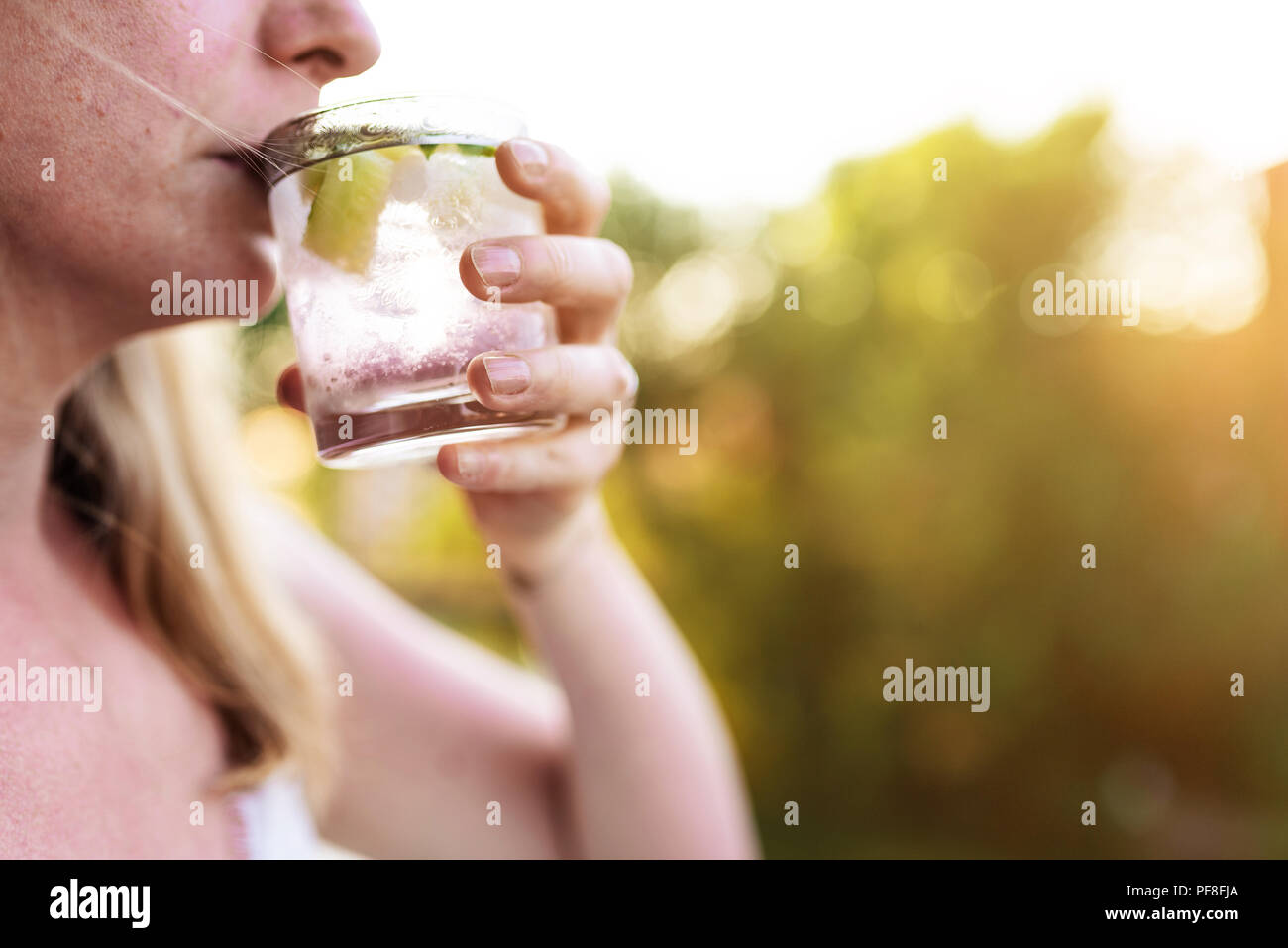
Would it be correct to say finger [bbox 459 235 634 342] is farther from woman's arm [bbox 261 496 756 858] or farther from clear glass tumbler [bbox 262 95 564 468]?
woman's arm [bbox 261 496 756 858]

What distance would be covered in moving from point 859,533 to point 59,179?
6.54 meters

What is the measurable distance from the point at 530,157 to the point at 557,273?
139 mm

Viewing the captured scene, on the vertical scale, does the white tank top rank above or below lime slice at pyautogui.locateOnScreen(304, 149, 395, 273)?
below

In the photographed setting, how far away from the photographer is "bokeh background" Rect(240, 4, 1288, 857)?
6.16 metres

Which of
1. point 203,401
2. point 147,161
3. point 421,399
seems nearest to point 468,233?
point 421,399

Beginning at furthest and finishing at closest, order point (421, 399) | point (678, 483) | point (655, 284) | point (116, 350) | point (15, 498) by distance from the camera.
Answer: point (655, 284), point (678, 483), point (116, 350), point (15, 498), point (421, 399)

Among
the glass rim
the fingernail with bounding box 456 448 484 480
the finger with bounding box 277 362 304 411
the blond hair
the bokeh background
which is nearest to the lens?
the glass rim

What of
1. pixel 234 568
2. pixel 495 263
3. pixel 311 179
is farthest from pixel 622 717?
pixel 311 179

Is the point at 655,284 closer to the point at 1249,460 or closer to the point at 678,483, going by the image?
the point at 678,483

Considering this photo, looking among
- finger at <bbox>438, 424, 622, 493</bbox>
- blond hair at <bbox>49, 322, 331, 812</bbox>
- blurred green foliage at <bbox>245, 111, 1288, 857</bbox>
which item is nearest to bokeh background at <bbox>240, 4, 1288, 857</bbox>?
blurred green foliage at <bbox>245, 111, 1288, 857</bbox>

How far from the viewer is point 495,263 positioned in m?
1.11

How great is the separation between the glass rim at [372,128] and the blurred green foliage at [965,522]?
5629mm

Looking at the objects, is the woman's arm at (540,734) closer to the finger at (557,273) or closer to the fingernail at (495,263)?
the finger at (557,273)
